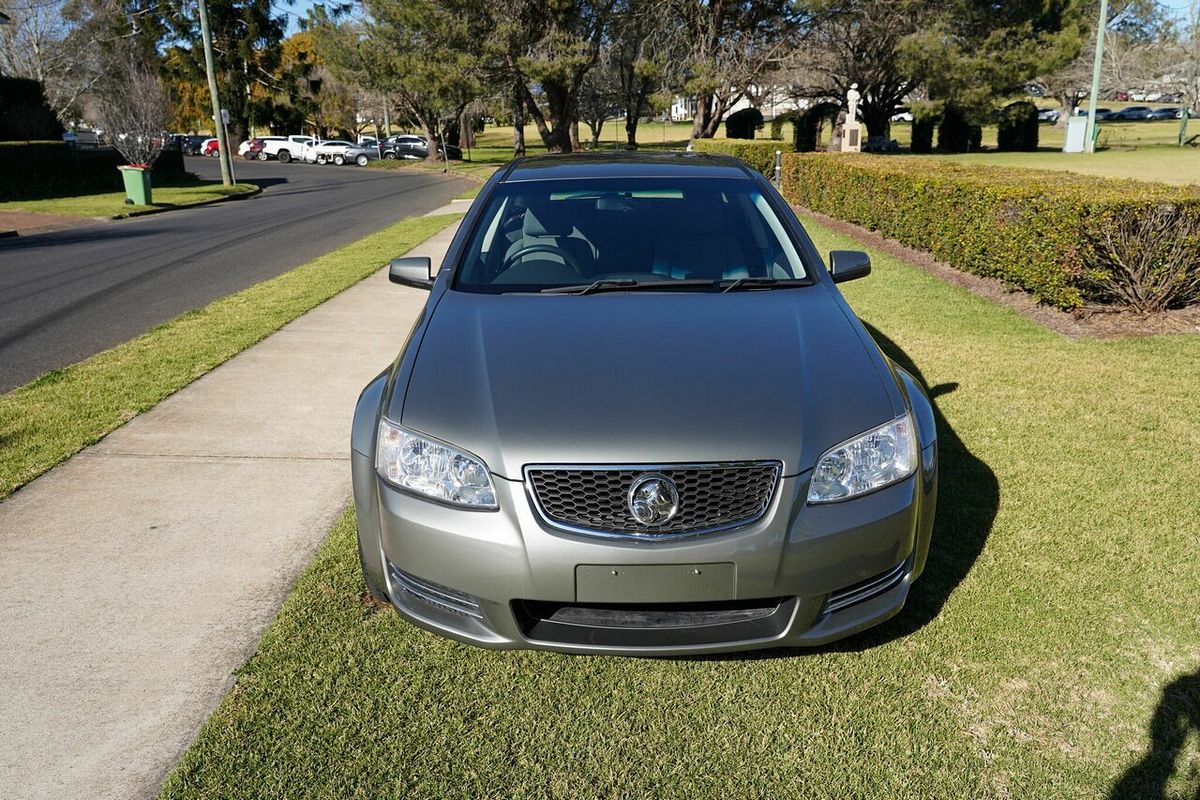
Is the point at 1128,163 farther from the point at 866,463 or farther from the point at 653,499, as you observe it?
the point at 653,499

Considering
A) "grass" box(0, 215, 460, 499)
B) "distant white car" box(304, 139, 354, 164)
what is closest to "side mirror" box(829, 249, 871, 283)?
"grass" box(0, 215, 460, 499)

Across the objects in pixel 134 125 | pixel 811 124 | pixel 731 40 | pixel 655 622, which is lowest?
pixel 655 622

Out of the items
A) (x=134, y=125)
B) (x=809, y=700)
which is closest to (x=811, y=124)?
(x=134, y=125)

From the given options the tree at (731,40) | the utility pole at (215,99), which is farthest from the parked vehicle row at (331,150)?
the utility pole at (215,99)

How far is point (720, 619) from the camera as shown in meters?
2.72

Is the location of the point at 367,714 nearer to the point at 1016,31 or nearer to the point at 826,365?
the point at 826,365

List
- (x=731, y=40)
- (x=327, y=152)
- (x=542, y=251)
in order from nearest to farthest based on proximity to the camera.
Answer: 1. (x=542, y=251)
2. (x=731, y=40)
3. (x=327, y=152)

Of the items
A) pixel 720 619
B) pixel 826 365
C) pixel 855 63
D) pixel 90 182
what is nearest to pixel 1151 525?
pixel 826 365

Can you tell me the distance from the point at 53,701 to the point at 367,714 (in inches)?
39.4

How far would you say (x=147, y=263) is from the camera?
43.5ft

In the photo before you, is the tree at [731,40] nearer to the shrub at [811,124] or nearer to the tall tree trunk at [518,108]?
the tall tree trunk at [518,108]

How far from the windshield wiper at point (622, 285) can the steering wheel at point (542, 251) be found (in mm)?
243

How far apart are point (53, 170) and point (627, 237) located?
105 feet

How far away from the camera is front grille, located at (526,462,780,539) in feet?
8.53
